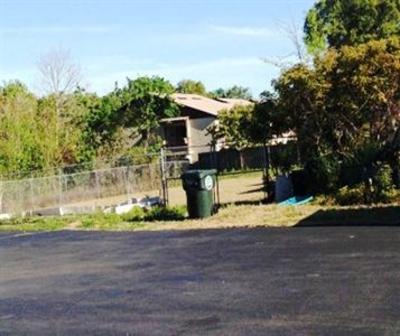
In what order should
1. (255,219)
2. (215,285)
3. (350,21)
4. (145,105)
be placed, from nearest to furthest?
1. (215,285)
2. (255,219)
3. (350,21)
4. (145,105)

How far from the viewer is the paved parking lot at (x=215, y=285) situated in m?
7.60

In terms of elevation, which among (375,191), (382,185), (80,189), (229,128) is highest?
(229,128)

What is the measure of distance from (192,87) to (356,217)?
314 ft

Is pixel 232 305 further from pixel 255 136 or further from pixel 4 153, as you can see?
pixel 4 153

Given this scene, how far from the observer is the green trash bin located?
19.0 metres

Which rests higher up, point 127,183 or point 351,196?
point 127,183

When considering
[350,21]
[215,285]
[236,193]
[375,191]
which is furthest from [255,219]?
[350,21]

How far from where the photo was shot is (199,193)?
1902 centimetres

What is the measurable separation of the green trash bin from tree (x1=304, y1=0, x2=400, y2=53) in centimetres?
3109

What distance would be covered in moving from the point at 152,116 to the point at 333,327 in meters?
48.1

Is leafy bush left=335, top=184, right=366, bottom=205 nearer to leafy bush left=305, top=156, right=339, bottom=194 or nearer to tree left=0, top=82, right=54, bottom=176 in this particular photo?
leafy bush left=305, top=156, right=339, bottom=194

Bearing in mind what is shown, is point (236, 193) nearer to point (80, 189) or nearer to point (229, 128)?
point (80, 189)

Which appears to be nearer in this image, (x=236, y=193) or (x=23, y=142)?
(x=236, y=193)

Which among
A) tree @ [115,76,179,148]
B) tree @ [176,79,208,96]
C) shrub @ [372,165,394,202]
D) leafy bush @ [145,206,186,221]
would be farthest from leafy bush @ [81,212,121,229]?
tree @ [176,79,208,96]
